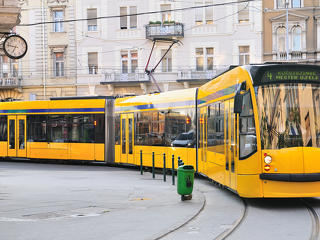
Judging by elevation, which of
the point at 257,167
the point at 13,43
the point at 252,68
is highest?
the point at 13,43

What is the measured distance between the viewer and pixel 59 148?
2703 cm

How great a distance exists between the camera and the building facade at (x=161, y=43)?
40.6 m

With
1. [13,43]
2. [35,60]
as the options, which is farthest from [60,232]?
[35,60]

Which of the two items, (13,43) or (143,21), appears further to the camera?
(143,21)

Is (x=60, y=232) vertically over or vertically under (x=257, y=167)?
under

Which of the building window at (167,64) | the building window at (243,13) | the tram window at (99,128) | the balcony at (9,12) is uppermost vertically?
the building window at (243,13)

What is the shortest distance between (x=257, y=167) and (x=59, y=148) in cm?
1719

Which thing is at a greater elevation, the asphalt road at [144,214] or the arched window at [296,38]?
the arched window at [296,38]

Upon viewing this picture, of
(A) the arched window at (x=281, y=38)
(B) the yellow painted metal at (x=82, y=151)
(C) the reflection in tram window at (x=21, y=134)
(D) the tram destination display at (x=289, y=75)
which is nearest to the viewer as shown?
(D) the tram destination display at (x=289, y=75)

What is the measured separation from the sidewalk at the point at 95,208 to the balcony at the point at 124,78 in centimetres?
2282

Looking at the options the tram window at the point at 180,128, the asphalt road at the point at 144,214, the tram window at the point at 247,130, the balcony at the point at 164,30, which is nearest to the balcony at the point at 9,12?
the asphalt road at the point at 144,214

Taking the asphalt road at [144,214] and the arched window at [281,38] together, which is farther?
the arched window at [281,38]

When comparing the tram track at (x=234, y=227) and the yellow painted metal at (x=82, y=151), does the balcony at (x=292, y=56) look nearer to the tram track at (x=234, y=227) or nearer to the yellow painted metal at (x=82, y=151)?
the yellow painted metal at (x=82, y=151)

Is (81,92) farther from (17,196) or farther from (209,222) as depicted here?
(209,222)
